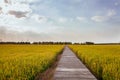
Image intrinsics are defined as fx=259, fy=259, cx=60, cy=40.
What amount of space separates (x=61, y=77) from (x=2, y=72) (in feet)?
8.78

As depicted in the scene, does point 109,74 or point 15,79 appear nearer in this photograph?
point 15,79

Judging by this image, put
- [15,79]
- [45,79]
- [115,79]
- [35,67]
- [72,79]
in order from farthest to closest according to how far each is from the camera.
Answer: [35,67] < [45,79] < [72,79] < [115,79] < [15,79]

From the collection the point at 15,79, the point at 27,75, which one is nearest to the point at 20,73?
the point at 27,75

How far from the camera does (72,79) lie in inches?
432

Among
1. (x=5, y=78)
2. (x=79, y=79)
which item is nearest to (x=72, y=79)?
(x=79, y=79)

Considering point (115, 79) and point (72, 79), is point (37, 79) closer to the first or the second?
point (72, 79)

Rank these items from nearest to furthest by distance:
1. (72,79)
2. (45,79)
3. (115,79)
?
(115,79), (72,79), (45,79)

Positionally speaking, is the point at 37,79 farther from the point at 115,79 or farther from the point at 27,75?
the point at 115,79

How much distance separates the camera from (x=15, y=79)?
9.02m

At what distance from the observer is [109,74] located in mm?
11117

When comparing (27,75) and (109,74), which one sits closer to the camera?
(27,75)

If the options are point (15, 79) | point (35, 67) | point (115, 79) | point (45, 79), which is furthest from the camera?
point (35, 67)

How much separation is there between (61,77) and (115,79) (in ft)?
8.39

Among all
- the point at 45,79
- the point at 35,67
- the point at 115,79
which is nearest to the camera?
the point at 115,79
